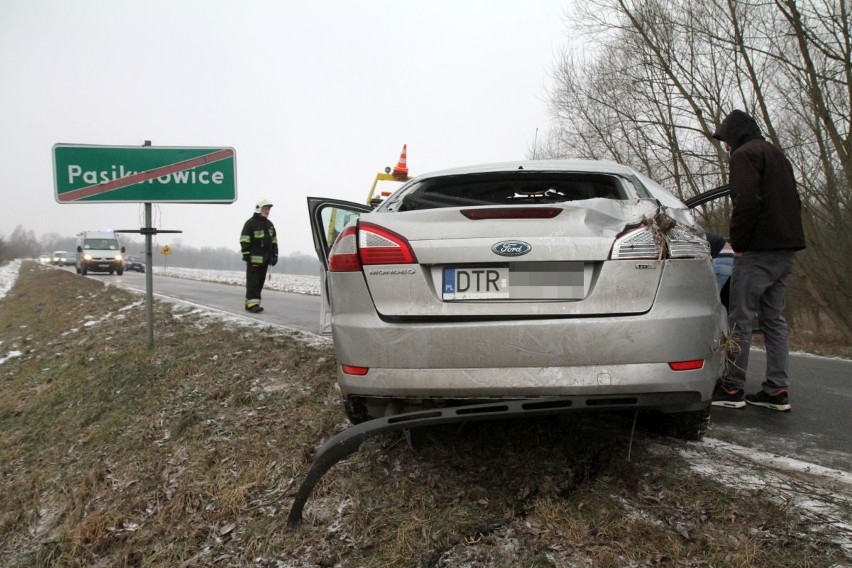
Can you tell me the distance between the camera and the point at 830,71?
33.3 ft

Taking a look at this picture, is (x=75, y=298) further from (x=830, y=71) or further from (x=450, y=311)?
(x=830, y=71)

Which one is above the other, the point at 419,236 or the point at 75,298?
the point at 419,236

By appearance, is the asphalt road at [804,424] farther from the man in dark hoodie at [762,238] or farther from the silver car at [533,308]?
the silver car at [533,308]

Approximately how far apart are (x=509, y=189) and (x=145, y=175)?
15.4 feet

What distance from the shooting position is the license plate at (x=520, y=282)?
7.12 feet

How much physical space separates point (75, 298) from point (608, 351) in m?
16.2

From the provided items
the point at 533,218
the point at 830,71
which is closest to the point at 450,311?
the point at 533,218

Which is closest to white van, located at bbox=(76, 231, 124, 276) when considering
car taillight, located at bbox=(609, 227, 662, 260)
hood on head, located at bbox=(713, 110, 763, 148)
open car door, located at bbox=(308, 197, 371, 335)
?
open car door, located at bbox=(308, 197, 371, 335)

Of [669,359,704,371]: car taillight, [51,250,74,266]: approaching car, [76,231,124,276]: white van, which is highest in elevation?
[669,359,704,371]: car taillight

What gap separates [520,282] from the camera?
7.18 feet

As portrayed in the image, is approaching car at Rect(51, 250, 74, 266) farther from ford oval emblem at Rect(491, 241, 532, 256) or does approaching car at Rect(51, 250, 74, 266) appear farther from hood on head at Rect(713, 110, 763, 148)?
ford oval emblem at Rect(491, 241, 532, 256)

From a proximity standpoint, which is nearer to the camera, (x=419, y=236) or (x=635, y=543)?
(x=635, y=543)

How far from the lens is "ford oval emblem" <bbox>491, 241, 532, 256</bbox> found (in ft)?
7.16

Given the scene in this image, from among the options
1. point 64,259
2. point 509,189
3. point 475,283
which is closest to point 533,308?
point 475,283
